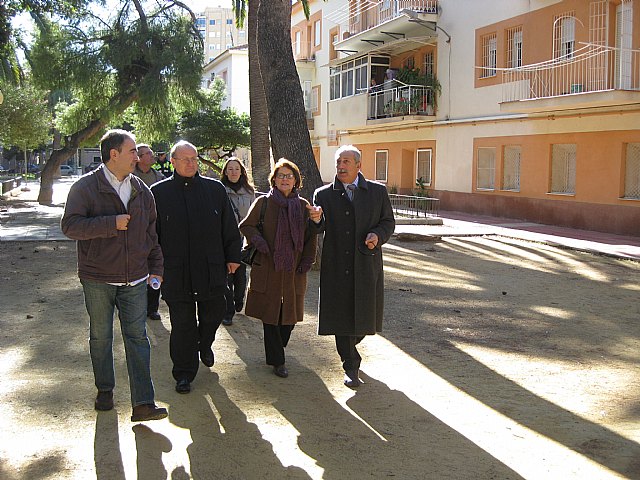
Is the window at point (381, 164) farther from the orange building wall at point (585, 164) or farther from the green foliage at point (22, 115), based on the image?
the green foliage at point (22, 115)

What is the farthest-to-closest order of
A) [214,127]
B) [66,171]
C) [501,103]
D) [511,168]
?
[66,171] < [214,127] < [511,168] < [501,103]

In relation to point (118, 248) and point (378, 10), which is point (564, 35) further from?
point (118, 248)

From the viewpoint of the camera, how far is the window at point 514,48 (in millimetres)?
22688

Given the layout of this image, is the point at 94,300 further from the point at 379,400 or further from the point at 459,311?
the point at 459,311

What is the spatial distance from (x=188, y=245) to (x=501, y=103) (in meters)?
17.4

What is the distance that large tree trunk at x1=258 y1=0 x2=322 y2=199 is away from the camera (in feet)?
38.0

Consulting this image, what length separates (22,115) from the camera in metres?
33.6

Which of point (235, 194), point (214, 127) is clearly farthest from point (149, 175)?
point (214, 127)

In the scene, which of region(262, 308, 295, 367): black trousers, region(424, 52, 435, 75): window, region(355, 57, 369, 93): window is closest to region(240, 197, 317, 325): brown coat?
region(262, 308, 295, 367): black trousers

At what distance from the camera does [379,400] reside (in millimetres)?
5562

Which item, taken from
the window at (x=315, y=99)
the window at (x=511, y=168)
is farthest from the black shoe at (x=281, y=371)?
the window at (x=315, y=99)

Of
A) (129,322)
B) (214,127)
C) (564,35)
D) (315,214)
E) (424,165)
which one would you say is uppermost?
(564,35)

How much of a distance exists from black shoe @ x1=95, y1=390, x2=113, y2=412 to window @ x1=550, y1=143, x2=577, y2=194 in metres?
18.0

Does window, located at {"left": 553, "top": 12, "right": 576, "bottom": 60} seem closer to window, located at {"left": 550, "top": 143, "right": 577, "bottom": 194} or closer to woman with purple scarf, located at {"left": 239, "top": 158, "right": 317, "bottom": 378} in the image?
window, located at {"left": 550, "top": 143, "right": 577, "bottom": 194}
